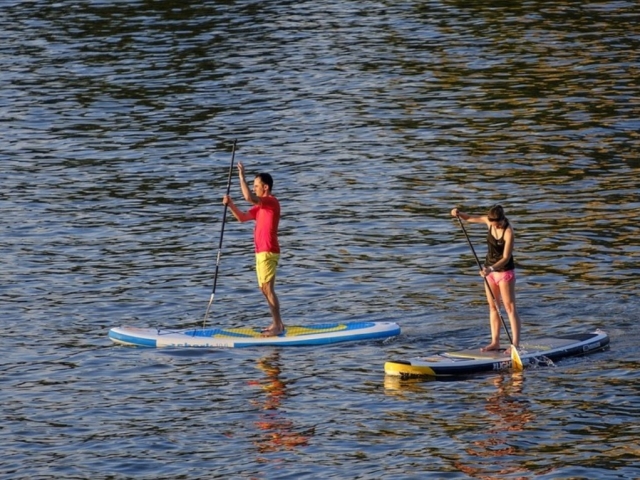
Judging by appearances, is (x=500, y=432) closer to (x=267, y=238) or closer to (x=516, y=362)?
(x=516, y=362)

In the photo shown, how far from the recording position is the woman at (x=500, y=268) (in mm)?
20578

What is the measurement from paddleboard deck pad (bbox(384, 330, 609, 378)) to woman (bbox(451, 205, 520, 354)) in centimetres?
31

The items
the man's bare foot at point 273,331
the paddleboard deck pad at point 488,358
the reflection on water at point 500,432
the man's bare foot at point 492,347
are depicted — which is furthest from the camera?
the man's bare foot at point 273,331

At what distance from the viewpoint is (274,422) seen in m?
18.9

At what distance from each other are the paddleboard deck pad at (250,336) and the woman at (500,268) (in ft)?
6.66

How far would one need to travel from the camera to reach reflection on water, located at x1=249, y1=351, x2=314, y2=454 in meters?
18.1

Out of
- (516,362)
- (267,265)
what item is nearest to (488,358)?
(516,362)

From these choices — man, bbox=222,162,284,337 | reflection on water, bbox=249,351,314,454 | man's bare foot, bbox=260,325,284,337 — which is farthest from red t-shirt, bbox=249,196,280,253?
reflection on water, bbox=249,351,314,454

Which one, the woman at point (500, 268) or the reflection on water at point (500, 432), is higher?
the woman at point (500, 268)

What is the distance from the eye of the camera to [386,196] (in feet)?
105

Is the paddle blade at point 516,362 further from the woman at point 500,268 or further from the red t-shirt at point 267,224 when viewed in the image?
the red t-shirt at point 267,224

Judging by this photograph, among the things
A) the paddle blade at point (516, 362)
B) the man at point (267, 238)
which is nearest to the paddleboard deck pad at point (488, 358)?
the paddle blade at point (516, 362)

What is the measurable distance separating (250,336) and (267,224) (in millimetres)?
1846

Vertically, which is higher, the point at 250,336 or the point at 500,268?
the point at 500,268
